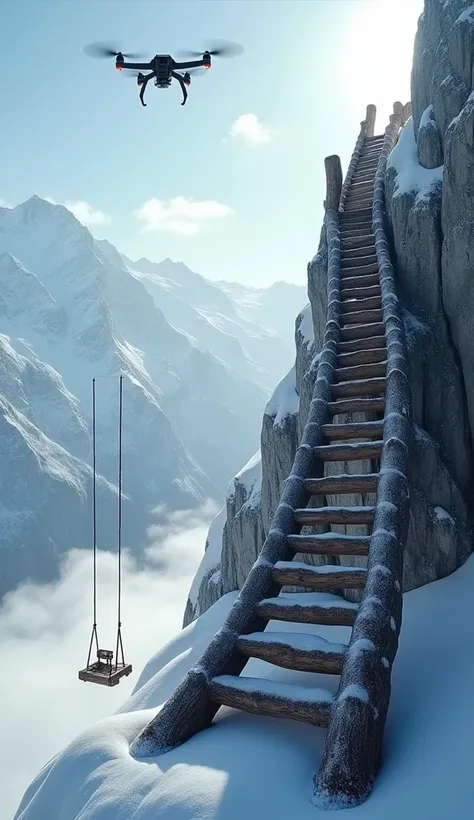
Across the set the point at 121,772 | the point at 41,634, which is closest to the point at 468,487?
the point at 121,772

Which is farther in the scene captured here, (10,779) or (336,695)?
(10,779)

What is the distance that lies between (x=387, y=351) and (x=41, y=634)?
209 metres

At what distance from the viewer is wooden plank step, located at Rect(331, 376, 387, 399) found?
9.91 metres

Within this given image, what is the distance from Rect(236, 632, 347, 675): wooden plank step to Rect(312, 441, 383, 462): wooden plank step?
121 inches

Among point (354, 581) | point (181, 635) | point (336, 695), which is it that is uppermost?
point (354, 581)

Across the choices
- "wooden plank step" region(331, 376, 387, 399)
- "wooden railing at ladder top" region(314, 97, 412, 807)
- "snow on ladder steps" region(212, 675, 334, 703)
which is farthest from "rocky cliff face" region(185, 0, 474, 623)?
"snow on ladder steps" region(212, 675, 334, 703)

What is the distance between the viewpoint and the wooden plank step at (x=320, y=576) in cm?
678

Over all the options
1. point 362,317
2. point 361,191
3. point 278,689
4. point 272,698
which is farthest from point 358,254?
point 272,698

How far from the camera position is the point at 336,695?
5.42m

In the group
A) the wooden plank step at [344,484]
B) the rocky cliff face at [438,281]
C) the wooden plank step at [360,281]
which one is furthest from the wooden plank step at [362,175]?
the wooden plank step at [344,484]

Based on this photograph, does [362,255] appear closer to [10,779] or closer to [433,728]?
[433,728]

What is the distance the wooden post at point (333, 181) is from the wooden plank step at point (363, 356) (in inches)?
272

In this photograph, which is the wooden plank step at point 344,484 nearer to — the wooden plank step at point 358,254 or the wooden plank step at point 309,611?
the wooden plank step at point 309,611

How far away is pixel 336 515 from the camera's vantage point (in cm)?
774
